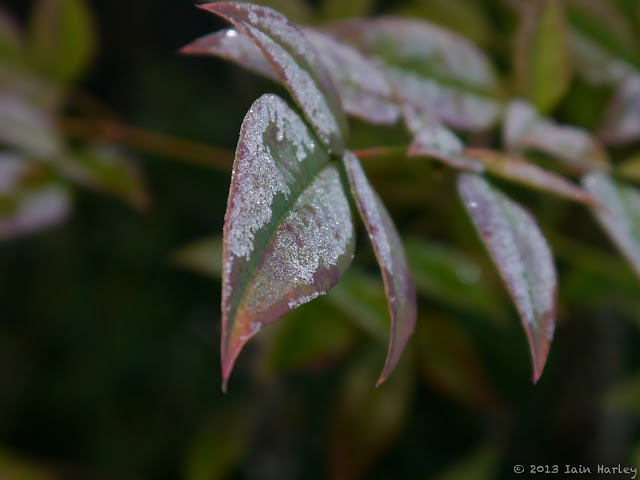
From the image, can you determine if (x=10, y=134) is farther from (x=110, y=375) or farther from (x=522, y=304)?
(x=110, y=375)

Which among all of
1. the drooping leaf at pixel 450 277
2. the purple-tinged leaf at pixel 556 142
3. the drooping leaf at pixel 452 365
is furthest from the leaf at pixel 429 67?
the drooping leaf at pixel 452 365

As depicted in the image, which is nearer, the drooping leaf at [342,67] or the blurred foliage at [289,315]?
the drooping leaf at [342,67]

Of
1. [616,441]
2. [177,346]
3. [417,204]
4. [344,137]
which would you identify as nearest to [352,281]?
[417,204]

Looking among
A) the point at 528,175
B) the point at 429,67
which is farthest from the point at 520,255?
the point at 429,67

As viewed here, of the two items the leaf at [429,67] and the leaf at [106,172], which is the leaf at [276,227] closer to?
the leaf at [429,67]

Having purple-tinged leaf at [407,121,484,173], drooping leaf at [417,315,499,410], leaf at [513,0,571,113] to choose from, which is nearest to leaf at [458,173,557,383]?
purple-tinged leaf at [407,121,484,173]

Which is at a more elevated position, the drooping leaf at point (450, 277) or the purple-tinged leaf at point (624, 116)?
the purple-tinged leaf at point (624, 116)
